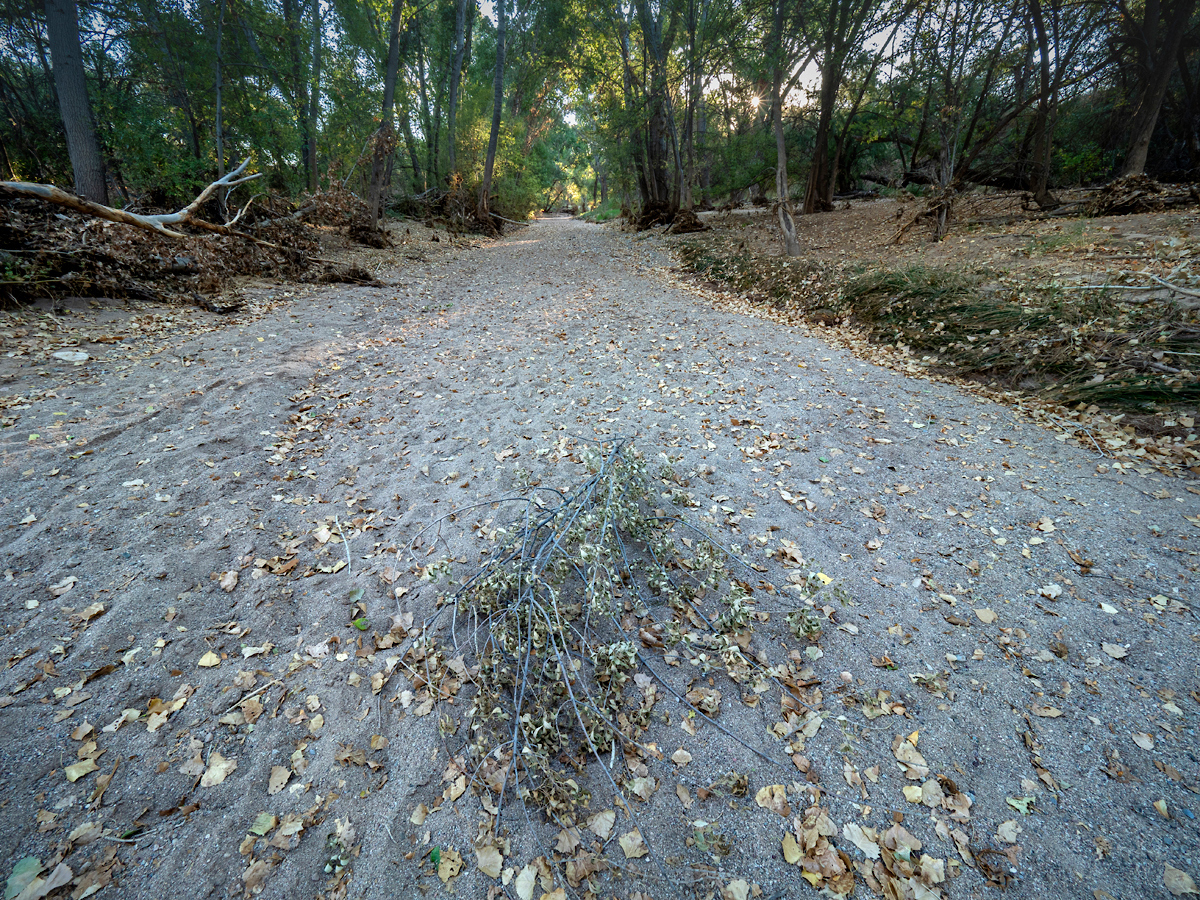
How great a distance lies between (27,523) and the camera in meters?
3.19

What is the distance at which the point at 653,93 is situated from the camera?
16.6 m

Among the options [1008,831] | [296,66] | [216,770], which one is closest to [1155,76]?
[1008,831]

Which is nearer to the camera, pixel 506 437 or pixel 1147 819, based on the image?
pixel 1147 819

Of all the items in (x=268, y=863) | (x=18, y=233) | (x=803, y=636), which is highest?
(x=18, y=233)

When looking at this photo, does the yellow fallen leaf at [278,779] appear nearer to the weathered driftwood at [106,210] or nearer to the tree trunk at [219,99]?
the weathered driftwood at [106,210]

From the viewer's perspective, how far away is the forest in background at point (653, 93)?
355 inches

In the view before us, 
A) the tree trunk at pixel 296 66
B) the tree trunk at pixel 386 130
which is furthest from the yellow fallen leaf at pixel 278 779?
the tree trunk at pixel 296 66

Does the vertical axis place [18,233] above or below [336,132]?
below

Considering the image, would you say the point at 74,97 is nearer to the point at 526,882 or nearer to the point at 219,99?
the point at 219,99

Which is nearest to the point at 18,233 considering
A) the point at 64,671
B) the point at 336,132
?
the point at 64,671

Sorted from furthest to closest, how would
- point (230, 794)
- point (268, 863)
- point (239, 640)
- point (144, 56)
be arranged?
1. point (144, 56)
2. point (239, 640)
3. point (230, 794)
4. point (268, 863)

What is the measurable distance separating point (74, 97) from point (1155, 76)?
19749 mm

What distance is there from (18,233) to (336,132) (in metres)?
9.57

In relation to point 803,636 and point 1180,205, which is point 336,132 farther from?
point 1180,205
